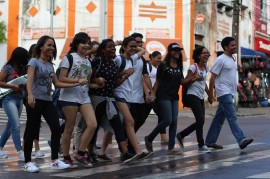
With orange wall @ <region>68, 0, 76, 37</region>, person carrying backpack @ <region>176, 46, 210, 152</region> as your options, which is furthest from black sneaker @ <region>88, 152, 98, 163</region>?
orange wall @ <region>68, 0, 76, 37</region>

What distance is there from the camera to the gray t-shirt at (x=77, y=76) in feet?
27.7

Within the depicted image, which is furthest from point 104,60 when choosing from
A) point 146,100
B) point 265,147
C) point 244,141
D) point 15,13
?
point 15,13

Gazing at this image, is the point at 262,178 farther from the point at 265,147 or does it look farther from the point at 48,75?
the point at 265,147

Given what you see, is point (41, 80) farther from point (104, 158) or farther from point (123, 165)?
point (104, 158)

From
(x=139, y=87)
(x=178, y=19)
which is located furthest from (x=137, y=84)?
(x=178, y=19)

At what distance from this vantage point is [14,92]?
973 centimetres

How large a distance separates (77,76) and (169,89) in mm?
2135

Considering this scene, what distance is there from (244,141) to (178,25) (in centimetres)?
2056

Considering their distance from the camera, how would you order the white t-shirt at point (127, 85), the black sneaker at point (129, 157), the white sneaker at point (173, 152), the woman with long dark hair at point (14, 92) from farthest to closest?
the white sneaker at point (173, 152) → the woman with long dark hair at point (14, 92) → the white t-shirt at point (127, 85) → the black sneaker at point (129, 157)

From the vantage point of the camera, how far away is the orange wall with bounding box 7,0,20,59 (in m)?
32.0

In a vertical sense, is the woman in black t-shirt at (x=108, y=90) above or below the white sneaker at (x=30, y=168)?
above

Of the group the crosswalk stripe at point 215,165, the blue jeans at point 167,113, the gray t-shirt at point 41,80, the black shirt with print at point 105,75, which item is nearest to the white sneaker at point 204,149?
the blue jeans at point 167,113

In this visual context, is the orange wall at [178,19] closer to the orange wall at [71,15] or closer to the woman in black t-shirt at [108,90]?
the orange wall at [71,15]

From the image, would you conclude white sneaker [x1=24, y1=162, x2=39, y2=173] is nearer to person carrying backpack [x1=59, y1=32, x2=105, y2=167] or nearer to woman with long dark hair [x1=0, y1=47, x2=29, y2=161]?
person carrying backpack [x1=59, y1=32, x2=105, y2=167]
